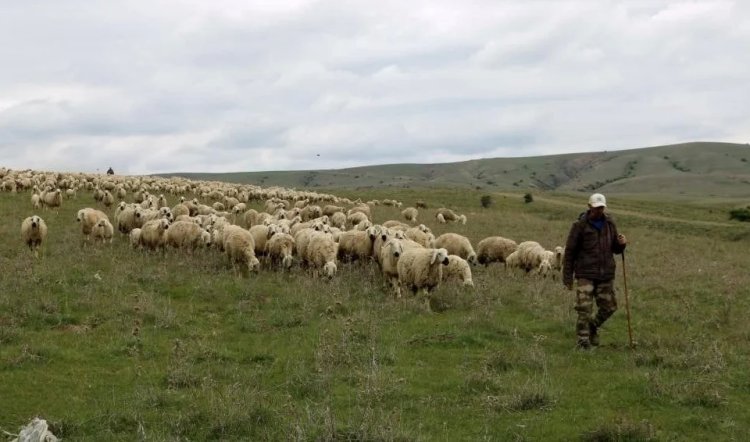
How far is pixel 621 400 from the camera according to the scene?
816cm

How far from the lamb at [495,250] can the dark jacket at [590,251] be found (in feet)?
30.7

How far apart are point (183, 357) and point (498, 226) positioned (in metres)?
27.4

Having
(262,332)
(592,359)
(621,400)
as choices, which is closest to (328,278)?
(262,332)

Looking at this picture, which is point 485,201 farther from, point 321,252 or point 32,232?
point 32,232

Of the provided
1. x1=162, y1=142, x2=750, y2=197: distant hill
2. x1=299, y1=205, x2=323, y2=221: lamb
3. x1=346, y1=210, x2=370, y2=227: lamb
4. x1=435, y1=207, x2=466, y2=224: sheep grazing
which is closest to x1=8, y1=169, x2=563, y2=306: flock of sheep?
x1=346, y1=210, x2=370, y2=227: lamb

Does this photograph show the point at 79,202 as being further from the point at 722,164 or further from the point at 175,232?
the point at 722,164

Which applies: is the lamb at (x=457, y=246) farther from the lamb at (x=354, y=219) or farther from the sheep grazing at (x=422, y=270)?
the lamb at (x=354, y=219)

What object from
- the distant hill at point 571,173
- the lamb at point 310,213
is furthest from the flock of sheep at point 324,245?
the distant hill at point 571,173

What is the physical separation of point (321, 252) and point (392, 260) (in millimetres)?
2292

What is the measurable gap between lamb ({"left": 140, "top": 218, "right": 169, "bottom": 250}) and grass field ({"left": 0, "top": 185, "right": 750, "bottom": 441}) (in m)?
1.50

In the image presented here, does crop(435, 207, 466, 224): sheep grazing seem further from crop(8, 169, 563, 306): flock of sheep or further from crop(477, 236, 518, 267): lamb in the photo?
crop(477, 236, 518, 267): lamb

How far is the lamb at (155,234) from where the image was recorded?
60.9 feet

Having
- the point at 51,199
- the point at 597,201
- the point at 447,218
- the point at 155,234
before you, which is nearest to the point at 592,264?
the point at 597,201

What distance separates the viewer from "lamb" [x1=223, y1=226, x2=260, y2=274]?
16.6 metres
